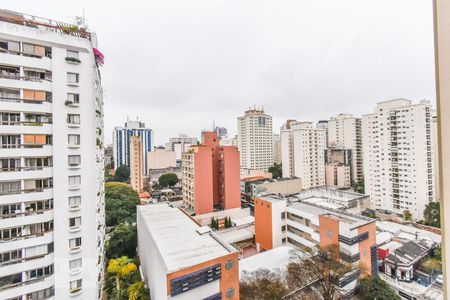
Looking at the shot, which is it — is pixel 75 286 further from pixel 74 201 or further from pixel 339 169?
pixel 339 169

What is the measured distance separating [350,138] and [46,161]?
60.1m

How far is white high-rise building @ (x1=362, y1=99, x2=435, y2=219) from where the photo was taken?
97.2ft

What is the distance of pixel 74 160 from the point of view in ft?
34.8

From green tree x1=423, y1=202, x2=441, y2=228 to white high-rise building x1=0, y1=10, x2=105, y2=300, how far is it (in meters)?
37.1

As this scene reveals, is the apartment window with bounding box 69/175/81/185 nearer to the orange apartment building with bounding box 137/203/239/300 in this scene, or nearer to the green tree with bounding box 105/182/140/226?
the orange apartment building with bounding box 137/203/239/300

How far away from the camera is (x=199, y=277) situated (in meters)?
9.64

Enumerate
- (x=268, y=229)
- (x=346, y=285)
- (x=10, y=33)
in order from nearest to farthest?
(x=10, y=33) → (x=346, y=285) → (x=268, y=229)

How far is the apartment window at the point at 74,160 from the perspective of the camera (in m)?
10.5

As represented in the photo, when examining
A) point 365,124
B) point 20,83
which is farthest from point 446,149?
point 365,124

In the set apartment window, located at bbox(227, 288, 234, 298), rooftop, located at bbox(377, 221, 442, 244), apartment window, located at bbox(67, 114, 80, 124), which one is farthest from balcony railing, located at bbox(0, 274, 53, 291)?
rooftop, located at bbox(377, 221, 442, 244)

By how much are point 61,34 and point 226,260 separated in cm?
1403

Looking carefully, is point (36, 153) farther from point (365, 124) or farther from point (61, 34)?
point (365, 124)

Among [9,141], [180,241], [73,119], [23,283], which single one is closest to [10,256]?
[23,283]

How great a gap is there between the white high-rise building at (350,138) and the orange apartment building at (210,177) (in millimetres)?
34955
